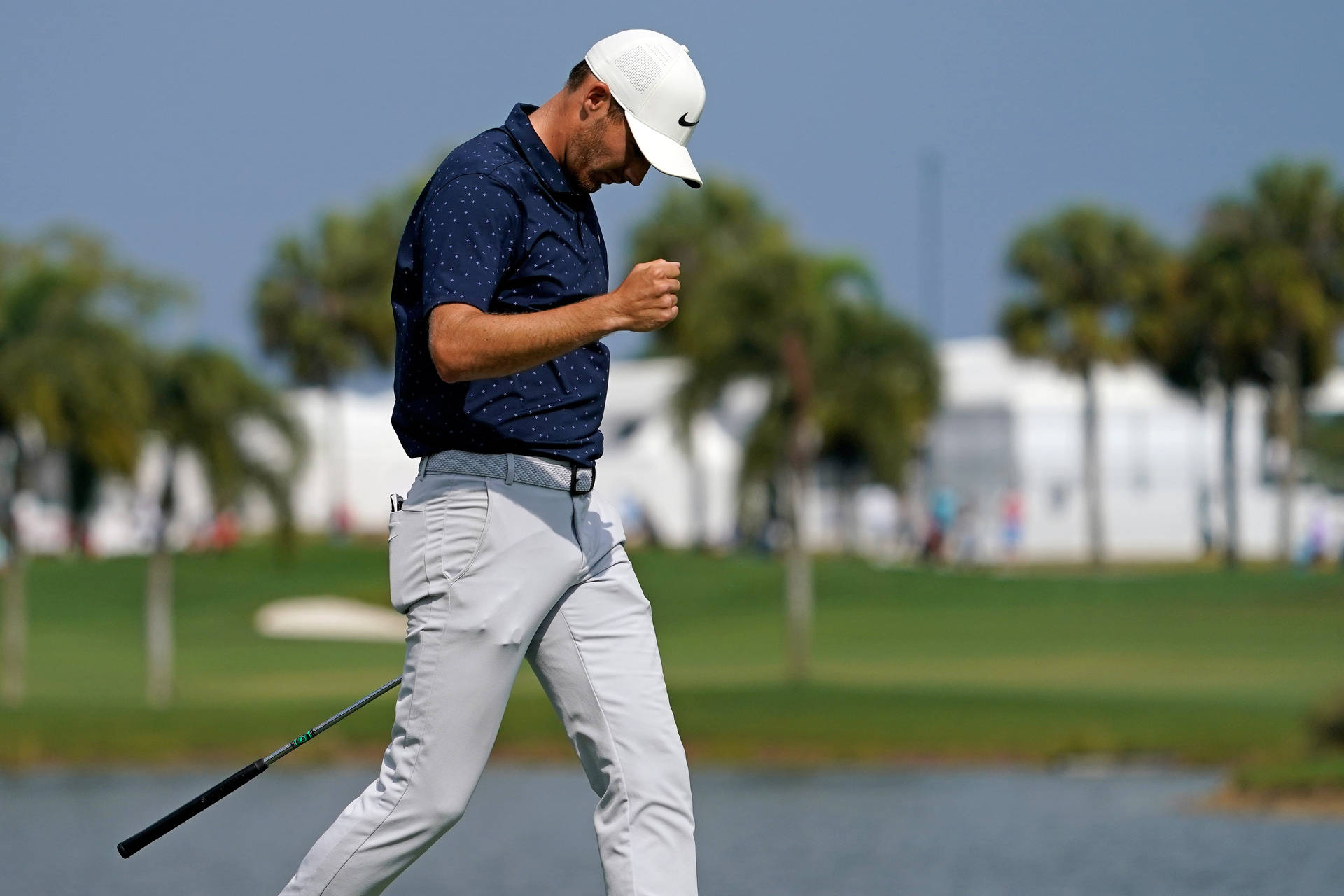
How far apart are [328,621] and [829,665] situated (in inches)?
591

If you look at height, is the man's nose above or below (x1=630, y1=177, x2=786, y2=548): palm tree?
below

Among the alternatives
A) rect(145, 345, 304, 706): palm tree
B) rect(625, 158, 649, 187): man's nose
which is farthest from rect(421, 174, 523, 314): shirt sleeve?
rect(145, 345, 304, 706): palm tree

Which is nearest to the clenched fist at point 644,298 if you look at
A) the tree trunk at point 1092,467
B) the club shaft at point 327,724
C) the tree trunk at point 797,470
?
the club shaft at point 327,724

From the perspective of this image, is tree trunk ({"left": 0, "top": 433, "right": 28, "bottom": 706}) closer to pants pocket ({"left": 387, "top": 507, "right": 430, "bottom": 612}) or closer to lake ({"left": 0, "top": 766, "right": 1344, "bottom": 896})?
lake ({"left": 0, "top": 766, "right": 1344, "bottom": 896})

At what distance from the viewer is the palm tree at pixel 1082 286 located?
60.9m

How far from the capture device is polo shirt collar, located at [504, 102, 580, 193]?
16.4 ft

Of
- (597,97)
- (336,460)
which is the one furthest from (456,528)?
(336,460)

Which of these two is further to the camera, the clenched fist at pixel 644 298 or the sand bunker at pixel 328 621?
the sand bunker at pixel 328 621

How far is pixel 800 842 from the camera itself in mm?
A: 13680

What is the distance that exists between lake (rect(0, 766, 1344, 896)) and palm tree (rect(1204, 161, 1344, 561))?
41.1 metres

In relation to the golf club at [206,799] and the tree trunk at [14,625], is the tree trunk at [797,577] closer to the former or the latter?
the tree trunk at [14,625]

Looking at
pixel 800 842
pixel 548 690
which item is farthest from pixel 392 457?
pixel 548 690

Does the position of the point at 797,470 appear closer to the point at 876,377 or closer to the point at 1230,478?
the point at 876,377

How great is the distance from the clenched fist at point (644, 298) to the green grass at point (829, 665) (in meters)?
14.5
